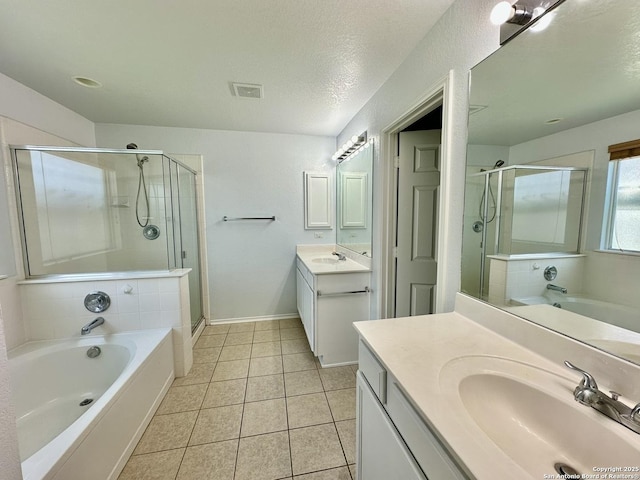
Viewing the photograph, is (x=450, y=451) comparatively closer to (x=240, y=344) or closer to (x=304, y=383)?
(x=304, y=383)

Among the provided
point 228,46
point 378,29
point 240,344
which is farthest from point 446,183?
point 240,344

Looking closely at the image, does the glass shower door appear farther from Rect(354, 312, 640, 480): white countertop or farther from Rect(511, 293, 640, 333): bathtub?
Rect(511, 293, 640, 333): bathtub

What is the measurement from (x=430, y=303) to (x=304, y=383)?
4.04 ft

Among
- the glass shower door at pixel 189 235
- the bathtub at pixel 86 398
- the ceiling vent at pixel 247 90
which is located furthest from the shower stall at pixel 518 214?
the glass shower door at pixel 189 235

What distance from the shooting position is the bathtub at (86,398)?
3.59ft

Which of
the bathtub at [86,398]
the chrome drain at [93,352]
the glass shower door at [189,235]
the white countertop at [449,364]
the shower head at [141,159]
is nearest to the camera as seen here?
the white countertop at [449,364]

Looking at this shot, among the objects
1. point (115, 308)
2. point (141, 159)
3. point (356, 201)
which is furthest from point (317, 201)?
point (115, 308)

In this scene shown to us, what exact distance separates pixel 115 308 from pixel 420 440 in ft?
7.52

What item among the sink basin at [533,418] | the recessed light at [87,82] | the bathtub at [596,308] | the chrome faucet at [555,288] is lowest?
the sink basin at [533,418]

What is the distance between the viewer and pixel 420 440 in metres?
0.68

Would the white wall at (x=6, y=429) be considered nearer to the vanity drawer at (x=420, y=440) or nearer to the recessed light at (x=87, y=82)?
the vanity drawer at (x=420, y=440)

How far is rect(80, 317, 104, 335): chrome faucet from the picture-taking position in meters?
1.87

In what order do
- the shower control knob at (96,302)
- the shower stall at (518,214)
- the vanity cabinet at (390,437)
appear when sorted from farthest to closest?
the shower control knob at (96,302) < the shower stall at (518,214) < the vanity cabinet at (390,437)

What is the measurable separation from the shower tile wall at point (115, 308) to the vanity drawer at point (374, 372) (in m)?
1.69
